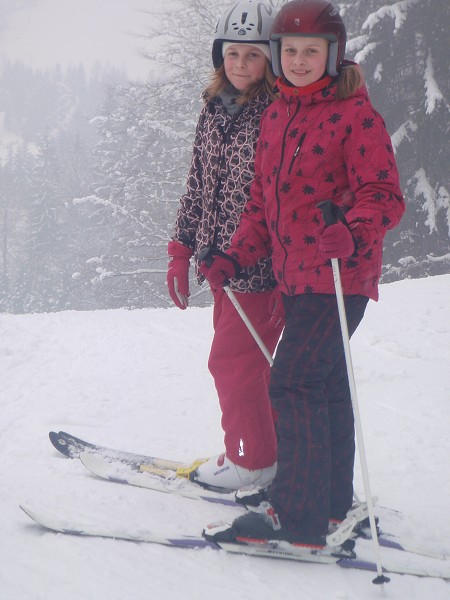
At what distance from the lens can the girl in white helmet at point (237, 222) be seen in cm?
278

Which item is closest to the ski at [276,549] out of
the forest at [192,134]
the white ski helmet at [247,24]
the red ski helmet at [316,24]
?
the red ski helmet at [316,24]

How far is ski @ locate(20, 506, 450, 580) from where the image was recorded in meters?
2.32

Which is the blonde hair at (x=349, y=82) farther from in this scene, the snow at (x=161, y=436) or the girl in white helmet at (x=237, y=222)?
the snow at (x=161, y=436)

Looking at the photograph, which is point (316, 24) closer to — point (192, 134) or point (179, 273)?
point (179, 273)

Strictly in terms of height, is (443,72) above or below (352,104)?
above

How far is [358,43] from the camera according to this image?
1455 cm

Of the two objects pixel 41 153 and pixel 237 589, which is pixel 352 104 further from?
pixel 41 153

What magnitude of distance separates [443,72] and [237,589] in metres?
15.2

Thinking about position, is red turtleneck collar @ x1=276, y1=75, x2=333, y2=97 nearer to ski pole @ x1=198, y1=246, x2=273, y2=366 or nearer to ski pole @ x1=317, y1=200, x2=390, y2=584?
ski pole @ x1=317, y1=200, x2=390, y2=584

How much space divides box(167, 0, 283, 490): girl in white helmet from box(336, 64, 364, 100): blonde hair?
52 cm

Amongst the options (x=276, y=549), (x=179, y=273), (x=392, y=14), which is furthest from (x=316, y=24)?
(x=392, y=14)

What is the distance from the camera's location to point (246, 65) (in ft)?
9.15

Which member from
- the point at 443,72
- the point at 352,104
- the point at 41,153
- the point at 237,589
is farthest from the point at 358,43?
the point at 41,153

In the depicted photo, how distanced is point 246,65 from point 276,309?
1.14 metres
